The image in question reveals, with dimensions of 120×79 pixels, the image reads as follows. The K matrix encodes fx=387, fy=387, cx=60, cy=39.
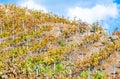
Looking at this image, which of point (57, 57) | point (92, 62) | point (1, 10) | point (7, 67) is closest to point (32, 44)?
point (57, 57)

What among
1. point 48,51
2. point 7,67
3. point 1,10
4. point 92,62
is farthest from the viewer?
point 1,10

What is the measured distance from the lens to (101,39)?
214 feet

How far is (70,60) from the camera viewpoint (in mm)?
57438

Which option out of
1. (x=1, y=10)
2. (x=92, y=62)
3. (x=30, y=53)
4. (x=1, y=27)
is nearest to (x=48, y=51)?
(x=30, y=53)

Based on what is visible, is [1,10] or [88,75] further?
[1,10]

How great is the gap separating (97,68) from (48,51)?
8.77 meters

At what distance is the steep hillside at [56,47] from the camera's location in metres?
52.7

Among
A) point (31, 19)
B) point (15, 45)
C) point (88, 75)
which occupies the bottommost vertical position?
point (88, 75)

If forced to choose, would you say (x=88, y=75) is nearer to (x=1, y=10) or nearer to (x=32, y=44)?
(x=32, y=44)

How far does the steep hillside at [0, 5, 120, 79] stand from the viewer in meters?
52.7

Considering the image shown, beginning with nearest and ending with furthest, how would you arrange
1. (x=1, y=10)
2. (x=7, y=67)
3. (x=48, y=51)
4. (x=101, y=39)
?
1. (x=7, y=67)
2. (x=48, y=51)
3. (x=101, y=39)
4. (x=1, y=10)

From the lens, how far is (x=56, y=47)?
61938 mm

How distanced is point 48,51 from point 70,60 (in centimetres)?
441

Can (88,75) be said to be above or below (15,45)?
below
